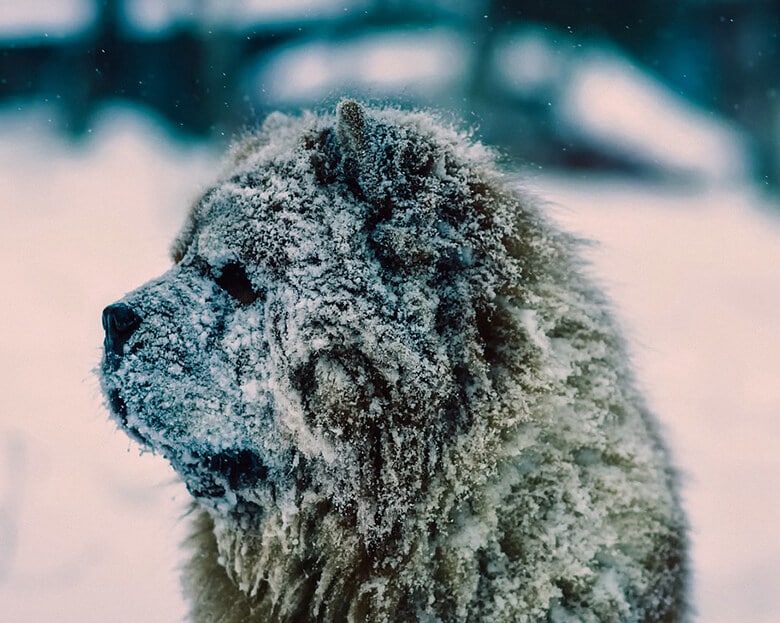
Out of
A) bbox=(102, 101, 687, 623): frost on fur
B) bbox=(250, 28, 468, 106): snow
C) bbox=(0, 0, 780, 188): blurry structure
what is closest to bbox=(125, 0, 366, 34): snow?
bbox=(0, 0, 780, 188): blurry structure

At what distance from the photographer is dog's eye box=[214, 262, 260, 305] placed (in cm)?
166

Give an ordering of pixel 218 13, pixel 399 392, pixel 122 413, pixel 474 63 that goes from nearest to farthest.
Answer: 1. pixel 399 392
2. pixel 122 413
3. pixel 218 13
4. pixel 474 63

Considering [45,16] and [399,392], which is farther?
[45,16]

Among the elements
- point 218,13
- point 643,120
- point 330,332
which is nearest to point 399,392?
point 330,332

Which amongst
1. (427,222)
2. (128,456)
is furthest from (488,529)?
(128,456)

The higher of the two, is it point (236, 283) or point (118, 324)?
point (236, 283)

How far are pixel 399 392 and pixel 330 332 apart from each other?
18 centimetres

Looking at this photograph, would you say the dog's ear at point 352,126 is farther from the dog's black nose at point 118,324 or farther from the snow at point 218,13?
the snow at point 218,13

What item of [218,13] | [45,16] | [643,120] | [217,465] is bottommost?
[217,465]

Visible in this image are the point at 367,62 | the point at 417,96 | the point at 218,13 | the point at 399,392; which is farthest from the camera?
the point at 218,13

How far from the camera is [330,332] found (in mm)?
1521

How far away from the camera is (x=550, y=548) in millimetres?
1536

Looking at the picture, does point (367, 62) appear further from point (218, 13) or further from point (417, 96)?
point (417, 96)

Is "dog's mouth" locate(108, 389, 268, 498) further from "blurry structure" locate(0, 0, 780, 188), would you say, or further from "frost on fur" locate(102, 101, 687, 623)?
"blurry structure" locate(0, 0, 780, 188)
